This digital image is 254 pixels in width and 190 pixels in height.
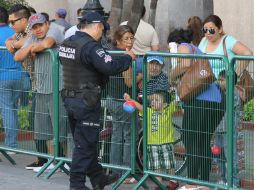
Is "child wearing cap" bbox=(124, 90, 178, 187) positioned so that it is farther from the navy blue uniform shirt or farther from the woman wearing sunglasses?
the woman wearing sunglasses

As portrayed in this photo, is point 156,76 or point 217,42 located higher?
point 217,42

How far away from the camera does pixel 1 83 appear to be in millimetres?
12117

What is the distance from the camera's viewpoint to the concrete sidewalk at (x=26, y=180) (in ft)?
35.6

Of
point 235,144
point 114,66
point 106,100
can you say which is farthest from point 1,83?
point 235,144

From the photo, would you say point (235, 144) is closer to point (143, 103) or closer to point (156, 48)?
point (143, 103)

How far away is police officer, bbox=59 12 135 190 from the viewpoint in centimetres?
994

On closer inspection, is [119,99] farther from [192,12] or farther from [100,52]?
[192,12]

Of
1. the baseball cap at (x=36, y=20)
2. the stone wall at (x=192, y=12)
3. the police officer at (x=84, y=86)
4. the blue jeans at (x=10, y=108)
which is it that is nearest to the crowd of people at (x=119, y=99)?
the police officer at (x=84, y=86)

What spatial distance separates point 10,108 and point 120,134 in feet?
6.44

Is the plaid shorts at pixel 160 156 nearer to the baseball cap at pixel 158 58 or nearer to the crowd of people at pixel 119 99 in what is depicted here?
the crowd of people at pixel 119 99

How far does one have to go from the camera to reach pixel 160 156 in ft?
34.2

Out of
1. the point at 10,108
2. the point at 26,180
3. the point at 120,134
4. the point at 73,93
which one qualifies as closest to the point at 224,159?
the point at 120,134

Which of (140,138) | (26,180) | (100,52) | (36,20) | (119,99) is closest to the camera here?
(100,52)

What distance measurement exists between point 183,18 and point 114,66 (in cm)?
1606
